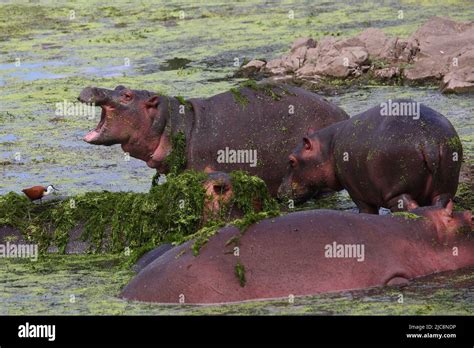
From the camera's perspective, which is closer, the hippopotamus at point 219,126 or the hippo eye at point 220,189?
the hippo eye at point 220,189

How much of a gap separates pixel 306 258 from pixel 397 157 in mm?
1740

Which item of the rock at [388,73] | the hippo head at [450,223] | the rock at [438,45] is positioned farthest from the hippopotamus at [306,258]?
the rock at [388,73]

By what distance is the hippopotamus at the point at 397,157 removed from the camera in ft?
28.7

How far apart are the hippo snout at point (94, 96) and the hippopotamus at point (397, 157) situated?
1613mm

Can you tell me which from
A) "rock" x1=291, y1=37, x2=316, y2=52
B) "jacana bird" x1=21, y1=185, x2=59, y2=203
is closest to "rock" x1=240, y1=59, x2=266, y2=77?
"rock" x1=291, y1=37, x2=316, y2=52

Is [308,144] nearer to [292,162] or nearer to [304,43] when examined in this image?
[292,162]

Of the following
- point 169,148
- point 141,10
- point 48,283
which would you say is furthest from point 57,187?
point 141,10

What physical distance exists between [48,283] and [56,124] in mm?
5328

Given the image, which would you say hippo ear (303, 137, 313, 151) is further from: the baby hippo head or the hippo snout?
the hippo snout

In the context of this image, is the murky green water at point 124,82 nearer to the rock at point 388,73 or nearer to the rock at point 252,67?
→ the rock at point 252,67

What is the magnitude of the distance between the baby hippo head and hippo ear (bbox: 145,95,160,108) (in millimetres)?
1060

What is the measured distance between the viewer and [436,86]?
13695 mm

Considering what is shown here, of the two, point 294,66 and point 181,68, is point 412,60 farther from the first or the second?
point 181,68

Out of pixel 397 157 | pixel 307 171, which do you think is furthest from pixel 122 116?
pixel 397 157
